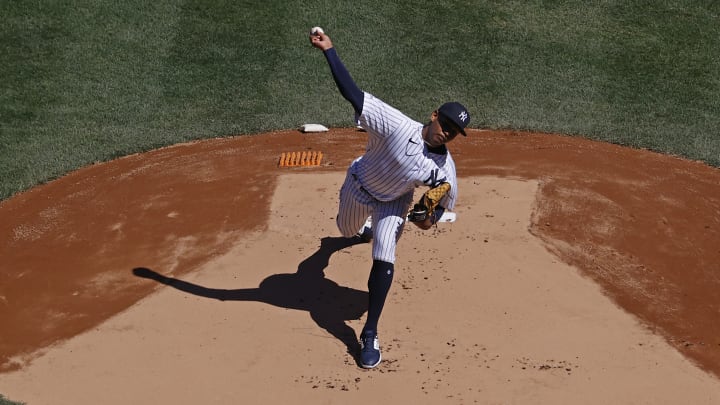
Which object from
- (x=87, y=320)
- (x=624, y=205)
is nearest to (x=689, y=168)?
(x=624, y=205)

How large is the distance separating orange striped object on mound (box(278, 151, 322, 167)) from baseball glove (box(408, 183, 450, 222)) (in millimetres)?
2856

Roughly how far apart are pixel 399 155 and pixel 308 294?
61.4 inches

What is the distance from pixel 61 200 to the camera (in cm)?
917

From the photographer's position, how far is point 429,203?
6730 millimetres

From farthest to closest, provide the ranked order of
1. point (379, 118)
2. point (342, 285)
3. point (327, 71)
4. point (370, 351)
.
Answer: point (327, 71) → point (342, 285) → point (370, 351) → point (379, 118)

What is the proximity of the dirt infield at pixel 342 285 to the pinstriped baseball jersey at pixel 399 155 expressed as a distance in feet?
3.72

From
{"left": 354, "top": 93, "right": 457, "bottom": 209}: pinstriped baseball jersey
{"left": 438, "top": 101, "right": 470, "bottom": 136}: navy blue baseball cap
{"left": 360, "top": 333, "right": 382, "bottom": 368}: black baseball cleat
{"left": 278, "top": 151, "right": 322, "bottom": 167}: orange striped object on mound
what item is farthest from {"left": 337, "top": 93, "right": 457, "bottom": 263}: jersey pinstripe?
{"left": 278, "top": 151, "right": 322, "bottom": 167}: orange striped object on mound

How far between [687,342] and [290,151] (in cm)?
443

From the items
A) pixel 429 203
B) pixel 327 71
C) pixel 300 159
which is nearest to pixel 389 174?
pixel 429 203

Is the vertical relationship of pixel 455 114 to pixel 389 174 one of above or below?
above

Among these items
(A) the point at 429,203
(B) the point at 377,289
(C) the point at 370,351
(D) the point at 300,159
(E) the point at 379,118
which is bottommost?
(C) the point at 370,351

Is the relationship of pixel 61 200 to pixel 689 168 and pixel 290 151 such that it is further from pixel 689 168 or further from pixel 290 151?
pixel 689 168

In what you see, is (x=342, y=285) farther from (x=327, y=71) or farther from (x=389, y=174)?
(x=327, y=71)

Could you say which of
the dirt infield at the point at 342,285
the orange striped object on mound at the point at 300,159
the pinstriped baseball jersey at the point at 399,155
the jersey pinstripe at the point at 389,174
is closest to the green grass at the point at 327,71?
the dirt infield at the point at 342,285
